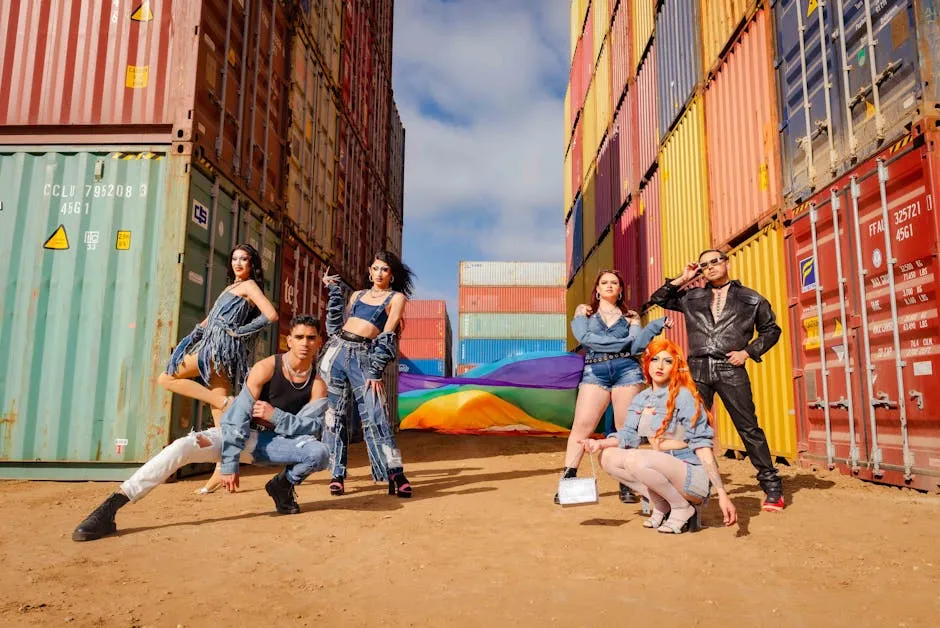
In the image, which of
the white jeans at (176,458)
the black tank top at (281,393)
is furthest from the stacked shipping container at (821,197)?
the white jeans at (176,458)

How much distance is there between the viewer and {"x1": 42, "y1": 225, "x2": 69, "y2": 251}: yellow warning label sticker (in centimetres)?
585

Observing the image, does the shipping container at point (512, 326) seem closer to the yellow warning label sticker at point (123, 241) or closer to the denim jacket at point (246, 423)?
the yellow warning label sticker at point (123, 241)

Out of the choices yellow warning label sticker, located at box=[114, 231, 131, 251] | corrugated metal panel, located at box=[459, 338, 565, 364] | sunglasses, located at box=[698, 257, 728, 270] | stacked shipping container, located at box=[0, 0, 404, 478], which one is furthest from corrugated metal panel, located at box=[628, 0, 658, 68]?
corrugated metal panel, located at box=[459, 338, 565, 364]

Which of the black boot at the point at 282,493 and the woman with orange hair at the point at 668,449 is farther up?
the woman with orange hair at the point at 668,449

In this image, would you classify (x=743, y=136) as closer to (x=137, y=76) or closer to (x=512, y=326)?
(x=137, y=76)

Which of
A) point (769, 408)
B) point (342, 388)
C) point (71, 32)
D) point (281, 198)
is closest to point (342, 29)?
point (281, 198)

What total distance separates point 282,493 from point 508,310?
30.4 m

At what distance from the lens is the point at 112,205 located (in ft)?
19.4

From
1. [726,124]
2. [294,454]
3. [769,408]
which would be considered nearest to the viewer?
[294,454]

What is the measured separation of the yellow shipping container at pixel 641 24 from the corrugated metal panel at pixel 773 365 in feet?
20.1

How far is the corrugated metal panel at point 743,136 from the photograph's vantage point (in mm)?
6906

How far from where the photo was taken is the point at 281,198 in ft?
26.6

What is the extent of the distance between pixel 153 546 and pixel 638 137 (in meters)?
11.1

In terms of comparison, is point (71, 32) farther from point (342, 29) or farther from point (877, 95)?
point (877, 95)
